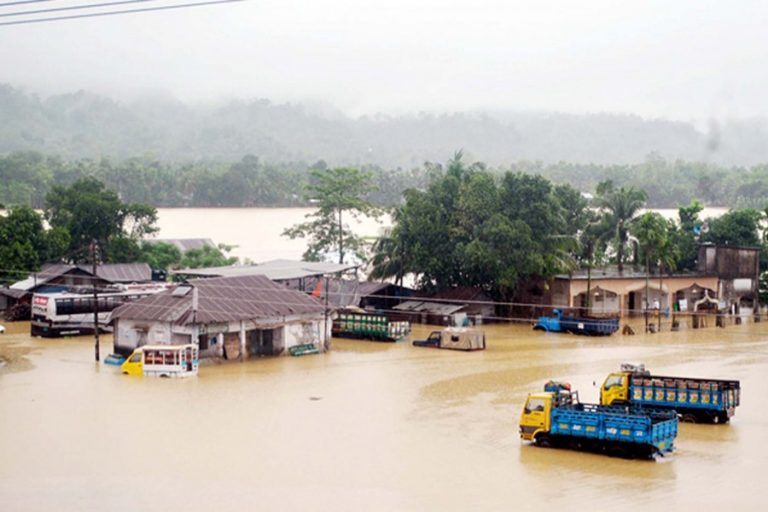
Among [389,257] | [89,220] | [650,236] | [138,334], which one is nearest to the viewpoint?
[138,334]

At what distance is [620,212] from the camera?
5381cm

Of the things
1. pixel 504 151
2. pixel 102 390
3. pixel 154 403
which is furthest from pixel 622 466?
pixel 504 151

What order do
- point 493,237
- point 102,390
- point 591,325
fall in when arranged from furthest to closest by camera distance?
point 493,237
point 591,325
point 102,390

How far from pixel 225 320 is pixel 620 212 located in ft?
85.0

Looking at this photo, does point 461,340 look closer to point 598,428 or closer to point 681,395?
point 681,395

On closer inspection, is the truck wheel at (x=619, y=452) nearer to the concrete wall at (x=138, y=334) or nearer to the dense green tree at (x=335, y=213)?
the concrete wall at (x=138, y=334)

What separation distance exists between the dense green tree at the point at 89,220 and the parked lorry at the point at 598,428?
37.0 metres

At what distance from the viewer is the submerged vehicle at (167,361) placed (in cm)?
3241

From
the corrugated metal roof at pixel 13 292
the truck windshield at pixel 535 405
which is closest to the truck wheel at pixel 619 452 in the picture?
the truck windshield at pixel 535 405

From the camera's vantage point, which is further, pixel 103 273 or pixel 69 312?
pixel 103 273

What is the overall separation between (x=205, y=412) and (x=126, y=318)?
32.9 ft

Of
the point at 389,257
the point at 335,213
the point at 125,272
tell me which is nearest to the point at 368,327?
the point at 389,257

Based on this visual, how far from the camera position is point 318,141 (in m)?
196

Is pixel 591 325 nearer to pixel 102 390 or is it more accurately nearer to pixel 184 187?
pixel 102 390
